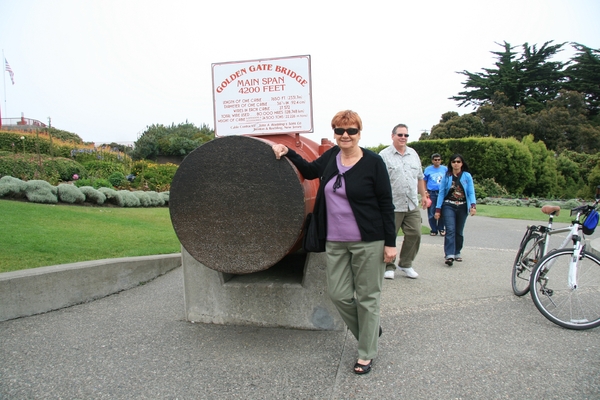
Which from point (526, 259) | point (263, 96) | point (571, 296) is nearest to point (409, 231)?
point (526, 259)

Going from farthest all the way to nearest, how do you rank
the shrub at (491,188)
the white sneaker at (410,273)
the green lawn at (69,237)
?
the shrub at (491,188) → the white sneaker at (410,273) → the green lawn at (69,237)

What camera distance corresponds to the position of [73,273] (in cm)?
439

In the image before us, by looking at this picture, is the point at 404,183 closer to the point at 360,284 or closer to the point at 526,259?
the point at 526,259

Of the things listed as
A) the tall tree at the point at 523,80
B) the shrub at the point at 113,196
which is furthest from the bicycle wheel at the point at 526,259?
the tall tree at the point at 523,80

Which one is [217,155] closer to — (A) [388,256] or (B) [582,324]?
(A) [388,256]

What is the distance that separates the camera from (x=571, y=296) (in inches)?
169

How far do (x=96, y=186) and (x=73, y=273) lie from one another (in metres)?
8.96

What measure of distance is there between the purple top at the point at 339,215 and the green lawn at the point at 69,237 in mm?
3316

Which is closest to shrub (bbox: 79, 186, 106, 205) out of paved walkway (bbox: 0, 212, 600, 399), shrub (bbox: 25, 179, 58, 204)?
shrub (bbox: 25, 179, 58, 204)

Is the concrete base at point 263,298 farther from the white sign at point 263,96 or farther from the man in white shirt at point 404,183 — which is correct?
the man in white shirt at point 404,183

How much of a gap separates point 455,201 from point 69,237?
5.26 metres

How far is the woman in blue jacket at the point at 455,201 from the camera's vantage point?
6.25m

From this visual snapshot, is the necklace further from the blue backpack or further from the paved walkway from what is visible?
the blue backpack

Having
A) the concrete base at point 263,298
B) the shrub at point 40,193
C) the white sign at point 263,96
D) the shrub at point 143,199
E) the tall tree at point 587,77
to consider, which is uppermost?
the tall tree at point 587,77
